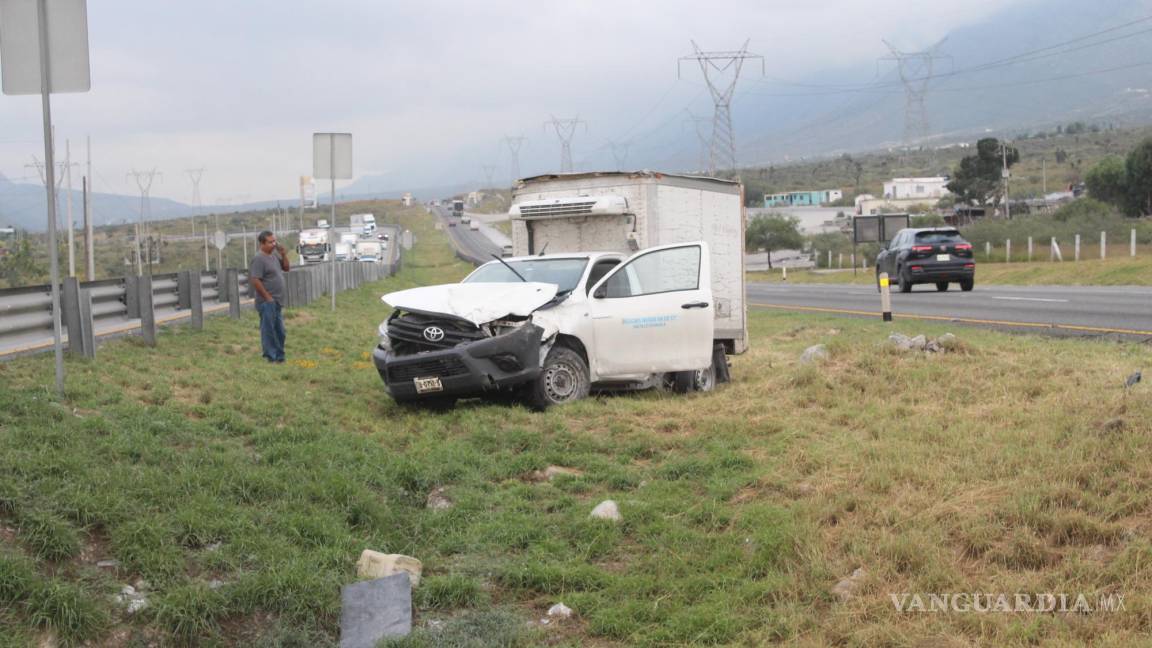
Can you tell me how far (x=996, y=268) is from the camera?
38.8m

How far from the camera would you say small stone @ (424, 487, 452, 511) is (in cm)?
752

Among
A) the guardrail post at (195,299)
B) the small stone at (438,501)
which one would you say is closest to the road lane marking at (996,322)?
the small stone at (438,501)

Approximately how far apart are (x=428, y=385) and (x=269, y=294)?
15.3 feet

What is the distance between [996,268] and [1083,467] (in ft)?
115

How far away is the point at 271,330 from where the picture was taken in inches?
548

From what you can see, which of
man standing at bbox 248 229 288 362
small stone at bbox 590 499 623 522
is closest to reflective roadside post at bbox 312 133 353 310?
man standing at bbox 248 229 288 362

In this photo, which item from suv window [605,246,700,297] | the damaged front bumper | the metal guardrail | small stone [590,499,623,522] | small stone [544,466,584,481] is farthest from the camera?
suv window [605,246,700,297]

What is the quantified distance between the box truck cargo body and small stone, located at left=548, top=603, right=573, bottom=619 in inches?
331

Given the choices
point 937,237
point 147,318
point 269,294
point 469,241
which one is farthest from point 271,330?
point 469,241

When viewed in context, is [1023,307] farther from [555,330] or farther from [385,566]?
[385,566]

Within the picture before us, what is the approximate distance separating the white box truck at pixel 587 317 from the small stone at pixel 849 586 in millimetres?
5223

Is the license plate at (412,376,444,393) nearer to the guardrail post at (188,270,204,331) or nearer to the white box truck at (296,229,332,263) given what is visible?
the guardrail post at (188,270,204,331)

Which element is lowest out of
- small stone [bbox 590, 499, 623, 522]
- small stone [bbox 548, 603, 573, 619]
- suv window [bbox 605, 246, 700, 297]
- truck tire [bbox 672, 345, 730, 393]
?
small stone [bbox 548, 603, 573, 619]

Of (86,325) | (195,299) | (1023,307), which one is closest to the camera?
(86,325)
